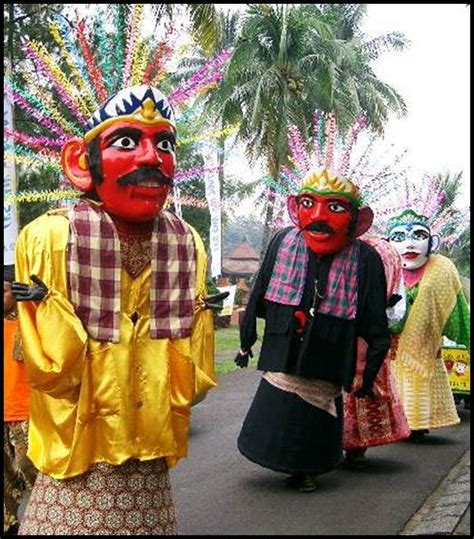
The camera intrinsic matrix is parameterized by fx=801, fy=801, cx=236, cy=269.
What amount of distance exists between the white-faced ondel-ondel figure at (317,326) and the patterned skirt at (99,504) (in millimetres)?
1708

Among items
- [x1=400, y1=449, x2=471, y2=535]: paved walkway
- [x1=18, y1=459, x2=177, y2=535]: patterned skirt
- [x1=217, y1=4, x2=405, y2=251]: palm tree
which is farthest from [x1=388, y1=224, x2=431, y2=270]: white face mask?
[x1=217, y1=4, x2=405, y2=251]: palm tree

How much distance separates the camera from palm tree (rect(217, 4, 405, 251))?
17125mm

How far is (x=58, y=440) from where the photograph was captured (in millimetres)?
3076

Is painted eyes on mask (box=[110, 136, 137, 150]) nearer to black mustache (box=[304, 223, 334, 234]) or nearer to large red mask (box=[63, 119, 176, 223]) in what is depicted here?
large red mask (box=[63, 119, 176, 223])

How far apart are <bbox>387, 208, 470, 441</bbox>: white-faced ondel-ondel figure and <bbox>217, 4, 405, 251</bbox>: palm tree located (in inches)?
388

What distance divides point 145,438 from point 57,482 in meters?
0.37

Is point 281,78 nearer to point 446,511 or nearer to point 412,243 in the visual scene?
point 412,243

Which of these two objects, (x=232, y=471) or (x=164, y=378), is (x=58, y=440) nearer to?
(x=164, y=378)

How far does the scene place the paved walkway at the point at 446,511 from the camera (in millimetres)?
4309

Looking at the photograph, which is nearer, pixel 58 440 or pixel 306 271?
pixel 58 440

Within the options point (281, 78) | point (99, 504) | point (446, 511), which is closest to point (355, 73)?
point (281, 78)

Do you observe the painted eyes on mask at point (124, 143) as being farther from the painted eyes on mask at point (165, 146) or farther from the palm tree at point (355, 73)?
the palm tree at point (355, 73)

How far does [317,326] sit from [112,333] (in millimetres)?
1863

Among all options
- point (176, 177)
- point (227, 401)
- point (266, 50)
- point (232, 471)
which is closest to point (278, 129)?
point (266, 50)
